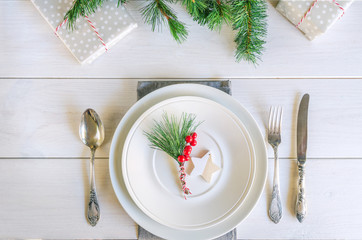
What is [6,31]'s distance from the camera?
0.79 meters

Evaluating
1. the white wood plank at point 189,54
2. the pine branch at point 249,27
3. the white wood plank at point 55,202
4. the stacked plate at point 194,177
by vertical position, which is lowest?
the white wood plank at point 55,202

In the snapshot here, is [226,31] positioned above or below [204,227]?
above

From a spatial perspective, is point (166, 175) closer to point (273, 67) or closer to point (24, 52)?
point (273, 67)

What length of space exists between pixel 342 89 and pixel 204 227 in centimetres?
49

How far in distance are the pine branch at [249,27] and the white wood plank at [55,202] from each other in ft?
1.46

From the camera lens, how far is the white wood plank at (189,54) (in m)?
0.78

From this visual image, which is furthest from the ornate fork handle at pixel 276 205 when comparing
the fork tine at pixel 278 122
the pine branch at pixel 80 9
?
the pine branch at pixel 80 9

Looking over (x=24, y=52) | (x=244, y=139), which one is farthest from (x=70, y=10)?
(x=244, y=139)

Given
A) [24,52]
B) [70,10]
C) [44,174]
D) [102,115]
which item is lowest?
[44,174]

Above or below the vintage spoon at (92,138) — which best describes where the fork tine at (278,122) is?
above

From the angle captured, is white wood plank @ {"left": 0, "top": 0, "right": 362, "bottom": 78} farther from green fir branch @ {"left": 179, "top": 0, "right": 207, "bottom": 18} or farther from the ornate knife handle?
the ornate knife handle

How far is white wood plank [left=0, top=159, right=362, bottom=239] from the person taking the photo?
730 millimetres

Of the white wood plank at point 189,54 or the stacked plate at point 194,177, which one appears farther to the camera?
the white wood plank at point 189,54

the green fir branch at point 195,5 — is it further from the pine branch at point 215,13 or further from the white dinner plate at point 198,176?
the white dinner plate at point 198,176
